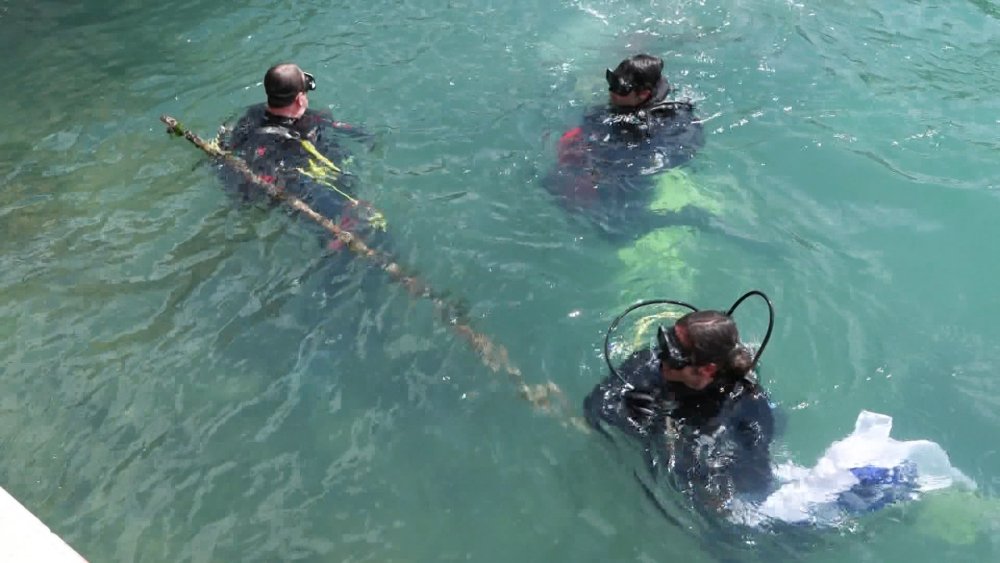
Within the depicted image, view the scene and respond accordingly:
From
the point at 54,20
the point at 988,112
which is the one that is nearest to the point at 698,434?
the point at 988,112

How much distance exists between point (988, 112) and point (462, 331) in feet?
16.4

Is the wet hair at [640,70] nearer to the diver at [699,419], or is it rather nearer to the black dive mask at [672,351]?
the diver at [699,419]

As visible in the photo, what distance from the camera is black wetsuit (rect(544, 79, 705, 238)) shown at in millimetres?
5699

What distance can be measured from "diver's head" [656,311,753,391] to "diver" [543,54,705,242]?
2.23 metres

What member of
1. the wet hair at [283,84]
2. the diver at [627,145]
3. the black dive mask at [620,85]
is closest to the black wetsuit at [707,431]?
the diver at [627,145]

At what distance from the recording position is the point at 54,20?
8.73m

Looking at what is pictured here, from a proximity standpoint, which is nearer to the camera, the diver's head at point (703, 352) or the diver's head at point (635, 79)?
the diver's head at point (703, 352)

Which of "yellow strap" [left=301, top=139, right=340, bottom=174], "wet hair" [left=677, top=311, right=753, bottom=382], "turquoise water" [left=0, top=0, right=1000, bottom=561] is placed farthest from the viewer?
"yellow strap" [left=301, top=139, right=340, bottom=174]

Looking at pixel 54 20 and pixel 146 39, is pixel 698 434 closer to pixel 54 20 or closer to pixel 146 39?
pixel 146 39

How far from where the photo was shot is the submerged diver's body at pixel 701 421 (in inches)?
142

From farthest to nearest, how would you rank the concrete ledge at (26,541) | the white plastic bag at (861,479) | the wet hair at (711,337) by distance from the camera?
the white plastic bag at (861,479), the wet hair at (711,337), the concrete ledge at (26,541)

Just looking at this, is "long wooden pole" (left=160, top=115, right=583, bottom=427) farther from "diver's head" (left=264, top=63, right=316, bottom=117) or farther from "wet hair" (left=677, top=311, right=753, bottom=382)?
"wet hair" (left=677, top=311, right=753, bottom=382)

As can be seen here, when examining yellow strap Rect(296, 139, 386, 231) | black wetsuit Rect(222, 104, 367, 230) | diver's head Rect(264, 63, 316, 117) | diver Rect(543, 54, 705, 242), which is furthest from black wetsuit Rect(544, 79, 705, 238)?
diver's head Rect(264, 63, 316, 117)

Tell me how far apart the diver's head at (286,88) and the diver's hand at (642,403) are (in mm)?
3585
